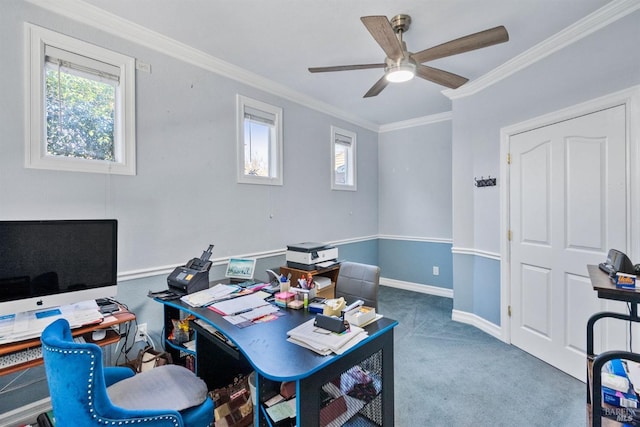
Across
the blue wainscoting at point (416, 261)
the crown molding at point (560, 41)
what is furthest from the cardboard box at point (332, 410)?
the blue wainscoting at point (416, 261)

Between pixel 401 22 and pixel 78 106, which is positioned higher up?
pixel 401 22

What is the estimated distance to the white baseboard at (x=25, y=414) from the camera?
1.75 m

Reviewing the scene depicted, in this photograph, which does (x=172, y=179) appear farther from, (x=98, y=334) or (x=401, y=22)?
(x=401, y=22)

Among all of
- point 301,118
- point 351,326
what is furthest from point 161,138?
point 351,326

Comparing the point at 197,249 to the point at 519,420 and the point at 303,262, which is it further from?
the point at 519,420

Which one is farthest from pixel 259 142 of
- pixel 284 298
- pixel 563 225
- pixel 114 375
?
pixel 563 225

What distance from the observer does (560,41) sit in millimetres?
2346

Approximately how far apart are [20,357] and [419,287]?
4.46 m

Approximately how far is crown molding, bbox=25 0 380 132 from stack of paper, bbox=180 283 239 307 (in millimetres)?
2018

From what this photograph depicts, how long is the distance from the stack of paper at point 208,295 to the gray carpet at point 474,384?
140 cm

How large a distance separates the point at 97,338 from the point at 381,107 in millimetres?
3951

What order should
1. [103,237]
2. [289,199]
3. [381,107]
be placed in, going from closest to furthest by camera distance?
1. [103,237]
2. [289,199]
3. [381,107]

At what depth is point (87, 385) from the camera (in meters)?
0.94

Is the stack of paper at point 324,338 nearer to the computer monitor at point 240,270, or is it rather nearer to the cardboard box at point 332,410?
the cardboard box at point 332,410
